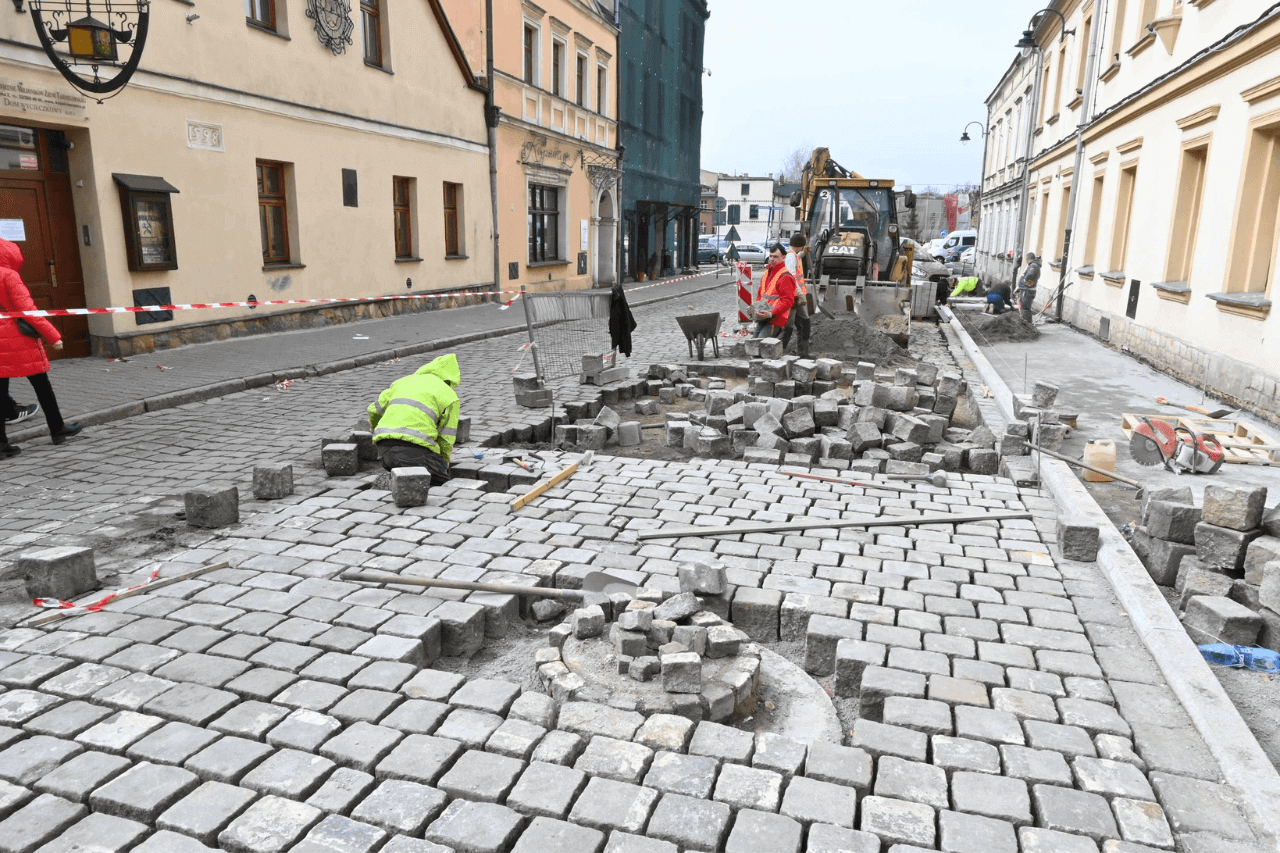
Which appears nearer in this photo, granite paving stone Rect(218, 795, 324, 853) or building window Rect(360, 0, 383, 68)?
granite paving stone Rect(218, 795, 324, 853)

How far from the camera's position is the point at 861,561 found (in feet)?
15.5

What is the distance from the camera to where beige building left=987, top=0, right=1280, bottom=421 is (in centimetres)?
948

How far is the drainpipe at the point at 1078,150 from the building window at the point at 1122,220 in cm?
299

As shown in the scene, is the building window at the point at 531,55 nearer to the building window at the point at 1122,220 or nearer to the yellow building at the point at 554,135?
the yellow building at the point at 554,135

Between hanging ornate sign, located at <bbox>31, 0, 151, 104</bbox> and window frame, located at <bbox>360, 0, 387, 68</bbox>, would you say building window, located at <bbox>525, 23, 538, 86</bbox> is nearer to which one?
window frame, located at <bbox>360, 0, 387, 68</bbox>

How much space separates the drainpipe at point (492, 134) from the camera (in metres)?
19.7

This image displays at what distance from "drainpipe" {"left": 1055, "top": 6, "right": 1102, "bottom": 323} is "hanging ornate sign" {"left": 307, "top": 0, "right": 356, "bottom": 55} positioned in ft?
47.7

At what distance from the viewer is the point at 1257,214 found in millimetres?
9750

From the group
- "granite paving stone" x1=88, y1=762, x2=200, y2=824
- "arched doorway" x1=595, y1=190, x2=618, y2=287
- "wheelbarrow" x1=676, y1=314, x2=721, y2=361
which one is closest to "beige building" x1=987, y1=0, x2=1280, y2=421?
"wheelbarrow" x1=676, y1=314, x2=721, y2=361

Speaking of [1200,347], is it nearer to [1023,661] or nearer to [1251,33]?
[1251,33]

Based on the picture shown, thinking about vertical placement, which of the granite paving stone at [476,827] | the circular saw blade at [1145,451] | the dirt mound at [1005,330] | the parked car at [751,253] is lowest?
the granite paving stone at [476,827]

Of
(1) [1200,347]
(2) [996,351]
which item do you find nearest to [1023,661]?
(1) [1200,347]

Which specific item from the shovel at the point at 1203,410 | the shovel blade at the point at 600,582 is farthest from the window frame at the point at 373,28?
the shovel blade at the point at 600,582

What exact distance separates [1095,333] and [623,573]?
47.2ft
